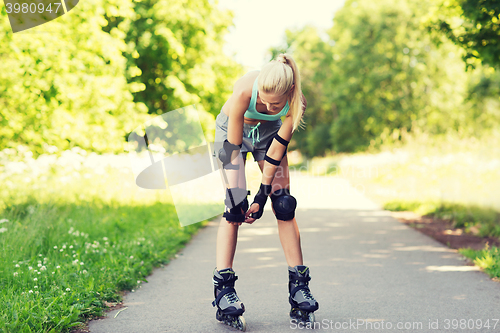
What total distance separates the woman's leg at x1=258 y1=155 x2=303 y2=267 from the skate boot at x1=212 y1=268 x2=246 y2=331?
41 cm

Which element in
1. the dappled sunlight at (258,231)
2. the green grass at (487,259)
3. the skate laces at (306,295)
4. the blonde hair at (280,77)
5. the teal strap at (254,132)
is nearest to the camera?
the blonde hair at (280,77)

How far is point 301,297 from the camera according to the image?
3.02 metres

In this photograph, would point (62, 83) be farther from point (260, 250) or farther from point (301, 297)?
point (301, 297)

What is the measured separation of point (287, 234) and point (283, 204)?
22 cm

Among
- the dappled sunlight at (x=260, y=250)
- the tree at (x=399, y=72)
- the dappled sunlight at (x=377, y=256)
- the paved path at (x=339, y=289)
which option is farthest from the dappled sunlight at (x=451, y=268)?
the tree at (x=399, y=72)

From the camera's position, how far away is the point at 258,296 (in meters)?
3.77

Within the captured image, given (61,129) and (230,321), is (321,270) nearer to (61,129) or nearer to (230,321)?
(230,321)

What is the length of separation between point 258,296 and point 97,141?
355 inches

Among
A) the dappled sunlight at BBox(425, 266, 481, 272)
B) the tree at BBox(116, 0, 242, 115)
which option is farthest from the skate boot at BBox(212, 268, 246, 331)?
the tree at BBox(116, 0, 242, 115)

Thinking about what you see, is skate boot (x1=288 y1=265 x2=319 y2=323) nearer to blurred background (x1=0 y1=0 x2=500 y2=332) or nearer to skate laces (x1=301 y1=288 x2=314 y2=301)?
skate laces (x1=301 y1=288 x2=314 y2=301)

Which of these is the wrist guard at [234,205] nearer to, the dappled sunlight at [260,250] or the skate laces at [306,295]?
the skate laces at [306,295]

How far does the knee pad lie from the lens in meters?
3.17

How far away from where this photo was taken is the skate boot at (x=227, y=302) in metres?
2.95

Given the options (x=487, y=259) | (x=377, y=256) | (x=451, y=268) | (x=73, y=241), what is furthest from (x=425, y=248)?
(x=73, y=241)
